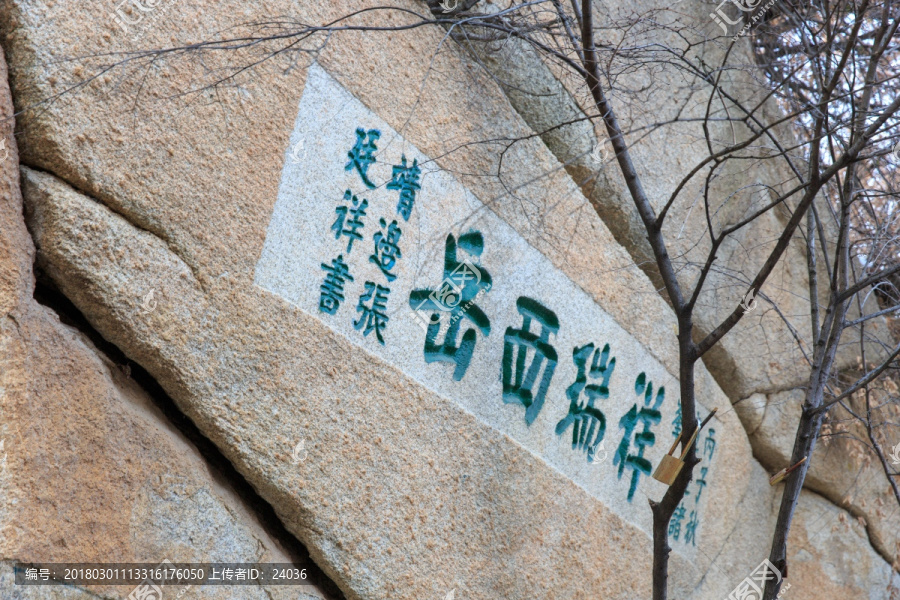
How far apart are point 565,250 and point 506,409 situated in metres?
1.01

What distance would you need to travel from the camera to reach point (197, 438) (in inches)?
115

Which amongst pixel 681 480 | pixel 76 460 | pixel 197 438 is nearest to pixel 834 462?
pixel 681 480

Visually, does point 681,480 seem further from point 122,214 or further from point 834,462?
point 834,462

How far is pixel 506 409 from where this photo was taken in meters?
3.81

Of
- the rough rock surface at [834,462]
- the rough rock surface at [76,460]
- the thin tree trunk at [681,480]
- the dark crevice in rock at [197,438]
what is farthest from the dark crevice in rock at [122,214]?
the rough rock surface at [834,462]

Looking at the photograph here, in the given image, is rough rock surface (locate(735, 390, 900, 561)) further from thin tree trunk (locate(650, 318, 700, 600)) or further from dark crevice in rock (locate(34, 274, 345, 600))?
dark crevice in rock (locate(34, 274, 345, 600))

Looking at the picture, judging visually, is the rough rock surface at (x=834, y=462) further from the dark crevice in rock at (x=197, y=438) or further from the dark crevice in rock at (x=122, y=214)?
the dark crevice in rock at (x=122, y=214)

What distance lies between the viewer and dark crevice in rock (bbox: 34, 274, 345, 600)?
2645 mm

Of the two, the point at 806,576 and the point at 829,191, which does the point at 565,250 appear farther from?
the point at 806,576

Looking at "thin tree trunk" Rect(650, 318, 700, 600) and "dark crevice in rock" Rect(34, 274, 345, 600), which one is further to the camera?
"thin tree trunk" Rect(650, 318, 700, 600)

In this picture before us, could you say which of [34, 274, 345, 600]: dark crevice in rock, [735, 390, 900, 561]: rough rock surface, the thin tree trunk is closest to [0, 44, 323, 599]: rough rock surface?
[34, 274, 345, 600]: dark crevice in rock

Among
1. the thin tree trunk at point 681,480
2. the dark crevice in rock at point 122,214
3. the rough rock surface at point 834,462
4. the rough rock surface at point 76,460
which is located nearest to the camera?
the rough rock surface at point 76,460

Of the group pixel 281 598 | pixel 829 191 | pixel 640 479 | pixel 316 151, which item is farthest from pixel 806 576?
pixel 316 151

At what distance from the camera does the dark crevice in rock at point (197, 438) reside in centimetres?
264
